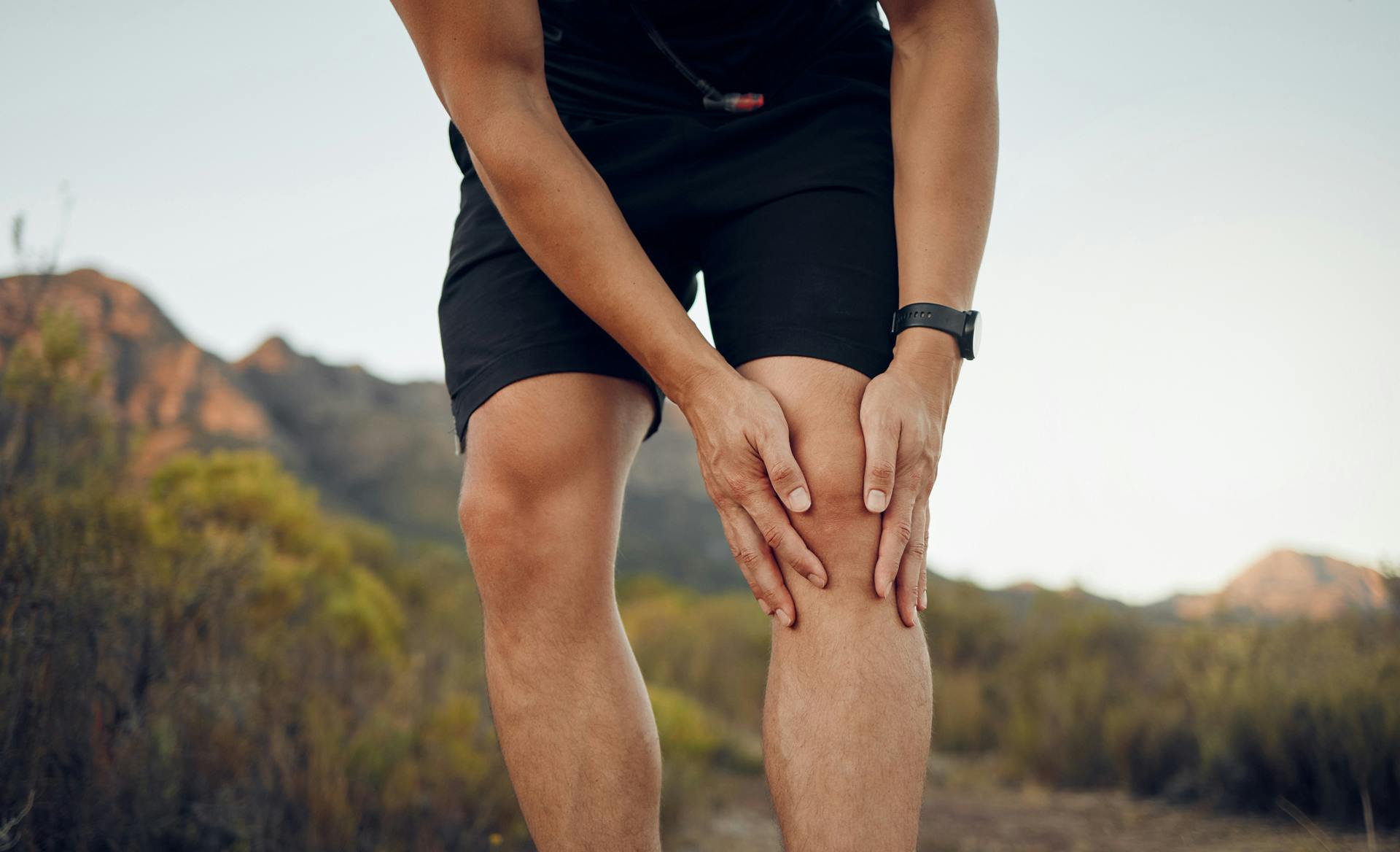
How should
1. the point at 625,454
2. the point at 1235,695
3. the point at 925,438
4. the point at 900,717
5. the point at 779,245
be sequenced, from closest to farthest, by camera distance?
the point at 900,717, the point at 925,438, the point at 779,245, the point at 625,454, the point at 1235,695

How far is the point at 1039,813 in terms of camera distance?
3973mm

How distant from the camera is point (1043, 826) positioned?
3682 mm

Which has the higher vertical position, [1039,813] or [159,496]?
[159,496]

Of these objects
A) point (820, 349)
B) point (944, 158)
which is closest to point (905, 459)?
point (820, 349)

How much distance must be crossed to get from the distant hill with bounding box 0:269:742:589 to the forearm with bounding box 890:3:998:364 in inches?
765

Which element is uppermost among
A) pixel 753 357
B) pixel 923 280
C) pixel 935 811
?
pixel 923 280

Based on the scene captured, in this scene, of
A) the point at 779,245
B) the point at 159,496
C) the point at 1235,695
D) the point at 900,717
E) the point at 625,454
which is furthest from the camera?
the point at 159,496

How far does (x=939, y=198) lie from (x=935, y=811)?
3.54 m

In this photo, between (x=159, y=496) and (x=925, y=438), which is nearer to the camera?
(x=925, y=438)

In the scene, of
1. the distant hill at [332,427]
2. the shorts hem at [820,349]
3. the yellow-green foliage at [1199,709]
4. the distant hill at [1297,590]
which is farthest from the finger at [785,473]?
the distant hill at [332,427]

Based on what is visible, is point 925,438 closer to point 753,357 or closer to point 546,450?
point 753,357

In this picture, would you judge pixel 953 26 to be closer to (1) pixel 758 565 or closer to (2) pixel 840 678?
(1) pixel 758 565

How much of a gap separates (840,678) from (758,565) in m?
0.16

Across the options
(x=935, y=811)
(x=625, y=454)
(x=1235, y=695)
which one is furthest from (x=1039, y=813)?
(x=625, y=454)
